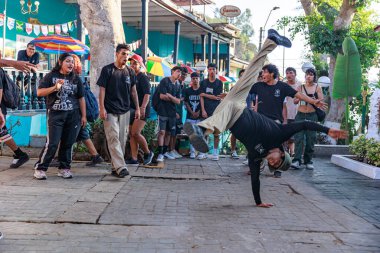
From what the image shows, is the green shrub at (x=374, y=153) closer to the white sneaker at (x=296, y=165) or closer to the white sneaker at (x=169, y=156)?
the white sneaker at (x=296, y=165)

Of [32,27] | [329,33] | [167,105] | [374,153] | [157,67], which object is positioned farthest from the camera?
[329,33]

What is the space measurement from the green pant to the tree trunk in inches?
167

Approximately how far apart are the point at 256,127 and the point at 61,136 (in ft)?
10.6

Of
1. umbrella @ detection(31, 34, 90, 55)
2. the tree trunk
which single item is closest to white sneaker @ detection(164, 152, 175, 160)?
the tree trunk

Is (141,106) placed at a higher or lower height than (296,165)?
higher

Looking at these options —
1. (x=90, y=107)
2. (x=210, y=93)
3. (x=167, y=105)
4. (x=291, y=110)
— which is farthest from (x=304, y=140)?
(x=90, y=107)

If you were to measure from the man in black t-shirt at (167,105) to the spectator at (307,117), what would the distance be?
2.56m

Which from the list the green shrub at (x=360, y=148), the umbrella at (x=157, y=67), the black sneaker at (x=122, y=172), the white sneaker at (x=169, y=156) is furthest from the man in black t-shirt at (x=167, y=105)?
the green shrub at (x=360, y=148)

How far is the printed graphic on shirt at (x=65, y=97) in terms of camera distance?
266 inches

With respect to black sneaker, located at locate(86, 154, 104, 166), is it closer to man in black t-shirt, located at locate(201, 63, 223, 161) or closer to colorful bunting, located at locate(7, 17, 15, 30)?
man in black t-shirt, located at locate(201, 63, 223, 161)

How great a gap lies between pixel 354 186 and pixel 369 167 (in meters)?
1.19

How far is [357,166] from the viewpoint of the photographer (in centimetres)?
915

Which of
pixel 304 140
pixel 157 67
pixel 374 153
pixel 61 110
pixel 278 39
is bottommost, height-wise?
pixel 374 153

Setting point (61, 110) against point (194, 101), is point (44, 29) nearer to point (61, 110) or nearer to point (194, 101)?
point (194, 101)
